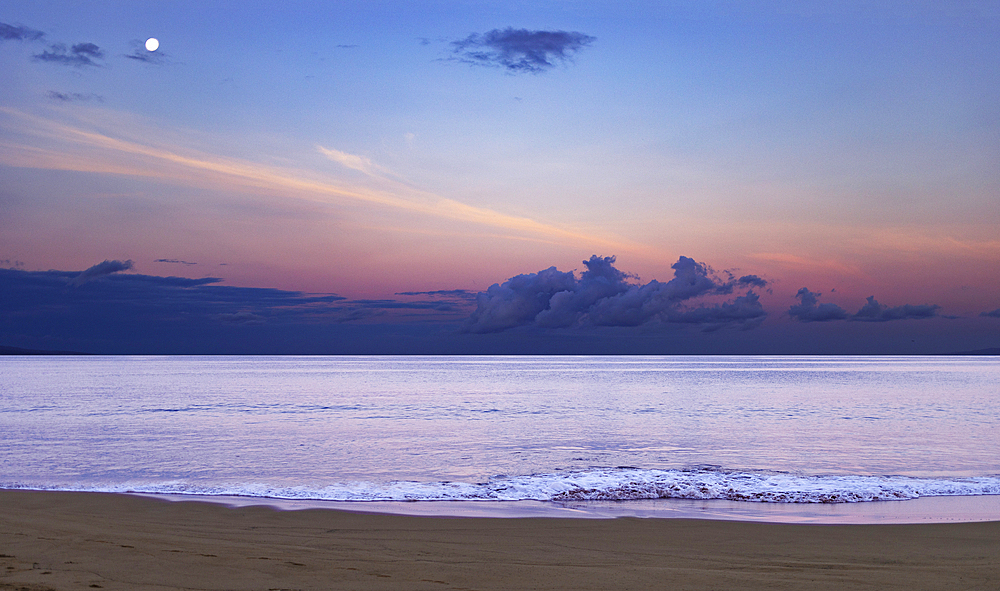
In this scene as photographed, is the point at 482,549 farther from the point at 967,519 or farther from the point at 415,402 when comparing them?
the point at 415,402

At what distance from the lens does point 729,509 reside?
15320 millimetres

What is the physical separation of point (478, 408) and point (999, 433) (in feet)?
102

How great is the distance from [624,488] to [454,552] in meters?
8.16

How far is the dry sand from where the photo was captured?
8.70m

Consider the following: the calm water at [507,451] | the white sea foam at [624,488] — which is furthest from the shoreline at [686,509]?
the calm water at [507,451]

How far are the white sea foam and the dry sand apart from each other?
254 cm

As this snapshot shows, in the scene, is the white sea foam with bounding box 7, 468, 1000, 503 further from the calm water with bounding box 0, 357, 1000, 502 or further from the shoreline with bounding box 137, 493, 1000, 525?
the shoreline with bounding box 137, 493, 1000, 525

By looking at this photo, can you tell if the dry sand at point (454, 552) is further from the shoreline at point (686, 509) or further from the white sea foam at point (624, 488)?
the white sea foam at point (624, 488)

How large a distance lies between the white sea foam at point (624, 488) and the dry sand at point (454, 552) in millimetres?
2538

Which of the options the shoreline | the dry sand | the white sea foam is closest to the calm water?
the white sea foam

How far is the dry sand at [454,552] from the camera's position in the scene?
870 centimetres

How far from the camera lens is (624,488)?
17.4m

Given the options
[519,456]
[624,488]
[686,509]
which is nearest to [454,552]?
[686,509]

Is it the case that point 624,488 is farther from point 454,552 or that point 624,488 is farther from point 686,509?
point 454,552
